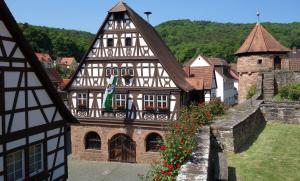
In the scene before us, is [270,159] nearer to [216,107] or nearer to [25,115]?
[216,107]

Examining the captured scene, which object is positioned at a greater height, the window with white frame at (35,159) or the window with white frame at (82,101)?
the window with white frame at (82,101)

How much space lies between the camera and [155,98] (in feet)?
75.0

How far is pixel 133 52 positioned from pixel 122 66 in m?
1.26

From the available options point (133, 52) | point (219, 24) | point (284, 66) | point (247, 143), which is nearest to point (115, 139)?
point (133, 52)

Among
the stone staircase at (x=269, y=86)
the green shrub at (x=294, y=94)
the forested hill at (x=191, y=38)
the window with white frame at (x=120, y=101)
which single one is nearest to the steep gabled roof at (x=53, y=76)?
the window with white frame at (x=120, y=101)

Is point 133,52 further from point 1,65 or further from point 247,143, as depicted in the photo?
point 1,65

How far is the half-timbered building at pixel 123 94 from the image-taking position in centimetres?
2270

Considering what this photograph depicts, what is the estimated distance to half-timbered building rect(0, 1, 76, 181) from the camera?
9228 millimetres

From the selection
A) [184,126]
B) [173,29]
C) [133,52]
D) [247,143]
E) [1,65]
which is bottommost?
[247,143]

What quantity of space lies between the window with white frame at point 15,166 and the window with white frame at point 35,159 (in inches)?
18.0

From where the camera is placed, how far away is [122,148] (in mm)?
24391

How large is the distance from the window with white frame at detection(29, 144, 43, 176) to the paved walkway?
31.1 feet

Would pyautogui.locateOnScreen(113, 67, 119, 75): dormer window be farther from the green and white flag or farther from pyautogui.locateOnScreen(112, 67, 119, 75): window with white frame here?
the green and white flag

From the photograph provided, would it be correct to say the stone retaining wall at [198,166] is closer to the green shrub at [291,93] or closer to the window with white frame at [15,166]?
the window with white frame at [15,166]
